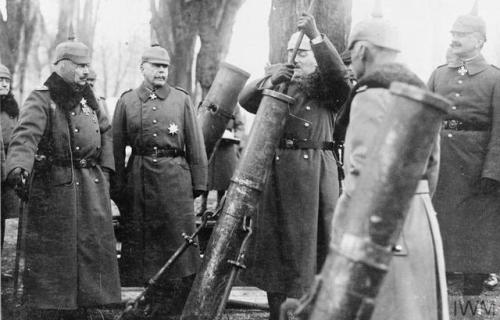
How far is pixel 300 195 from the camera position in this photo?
16.8ft

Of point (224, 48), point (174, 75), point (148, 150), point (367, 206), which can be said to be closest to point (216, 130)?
point (148, 150)

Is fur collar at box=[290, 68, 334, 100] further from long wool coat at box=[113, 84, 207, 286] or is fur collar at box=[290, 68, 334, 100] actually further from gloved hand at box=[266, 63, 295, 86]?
long wool coat at box=[113, 84, 207, 286]

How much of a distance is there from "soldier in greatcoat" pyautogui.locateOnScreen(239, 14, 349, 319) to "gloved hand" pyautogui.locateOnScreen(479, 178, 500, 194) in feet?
4.53

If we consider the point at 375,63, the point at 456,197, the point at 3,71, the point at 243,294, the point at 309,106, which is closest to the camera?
the point at 375,63

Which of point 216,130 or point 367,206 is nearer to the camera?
point 367,206

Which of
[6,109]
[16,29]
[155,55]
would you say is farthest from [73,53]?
[16,29]

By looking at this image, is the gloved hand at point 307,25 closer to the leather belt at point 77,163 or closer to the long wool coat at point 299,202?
the long wool coat at point 299,202

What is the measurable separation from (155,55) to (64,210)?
1616mm

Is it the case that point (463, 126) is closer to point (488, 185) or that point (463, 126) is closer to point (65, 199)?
point (488, 185)

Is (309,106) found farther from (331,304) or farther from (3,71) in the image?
(3,71)

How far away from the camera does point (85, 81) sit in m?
5.48

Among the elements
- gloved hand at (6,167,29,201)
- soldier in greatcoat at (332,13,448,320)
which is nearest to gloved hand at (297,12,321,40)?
soldier in greatcoat at (332,13,448,320)

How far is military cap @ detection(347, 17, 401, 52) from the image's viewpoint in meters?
3.20

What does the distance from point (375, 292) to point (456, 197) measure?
3.53 m
